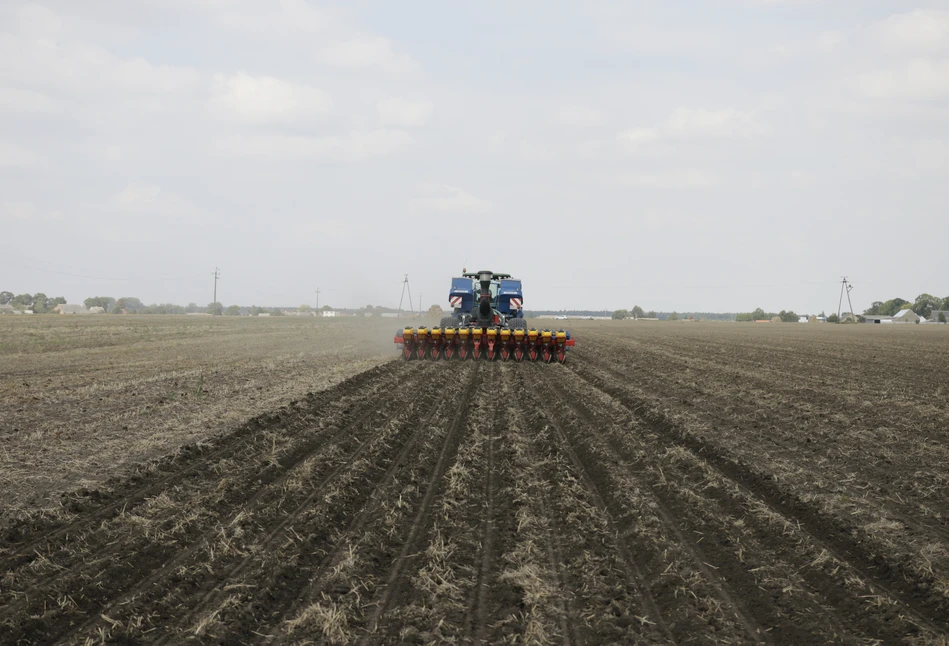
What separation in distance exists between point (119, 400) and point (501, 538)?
31.0 ft

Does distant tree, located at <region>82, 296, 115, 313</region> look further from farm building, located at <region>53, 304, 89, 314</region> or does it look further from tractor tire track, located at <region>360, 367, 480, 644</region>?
tractor tire track, located at <region>360, 367, 480, 644</region>

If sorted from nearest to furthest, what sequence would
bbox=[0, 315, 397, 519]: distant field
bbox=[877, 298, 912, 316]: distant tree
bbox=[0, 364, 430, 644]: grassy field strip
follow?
bbox=[0, 364, 430, 644]: grassy field strip → bbox=[0, 315, 397, 519]: distant field → bbox=[877, 298, 912, 316]: distant tree

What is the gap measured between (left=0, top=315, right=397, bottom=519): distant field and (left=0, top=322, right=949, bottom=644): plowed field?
70 centimetres

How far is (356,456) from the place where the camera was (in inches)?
324

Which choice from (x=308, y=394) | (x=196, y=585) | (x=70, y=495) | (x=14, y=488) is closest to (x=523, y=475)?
(x=196, y=585)

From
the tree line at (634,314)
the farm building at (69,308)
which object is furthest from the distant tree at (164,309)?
Result: the tree line at (634,314)

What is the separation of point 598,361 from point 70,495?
17979mm

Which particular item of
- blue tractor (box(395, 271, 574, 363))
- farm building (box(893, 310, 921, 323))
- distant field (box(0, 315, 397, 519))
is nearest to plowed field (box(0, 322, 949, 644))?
distant field (box(0, 315, 397, 519))

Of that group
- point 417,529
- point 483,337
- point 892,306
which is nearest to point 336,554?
point 417,529

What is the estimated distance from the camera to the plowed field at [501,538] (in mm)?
4176

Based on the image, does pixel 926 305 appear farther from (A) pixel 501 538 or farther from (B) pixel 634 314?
(A) pixel 501 538

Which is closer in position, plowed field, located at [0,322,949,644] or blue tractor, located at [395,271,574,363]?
plowed field, located at [0,322,949,644]

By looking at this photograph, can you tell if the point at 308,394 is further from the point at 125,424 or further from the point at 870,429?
the point at 870,429

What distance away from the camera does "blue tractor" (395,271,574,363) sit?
2044cm
